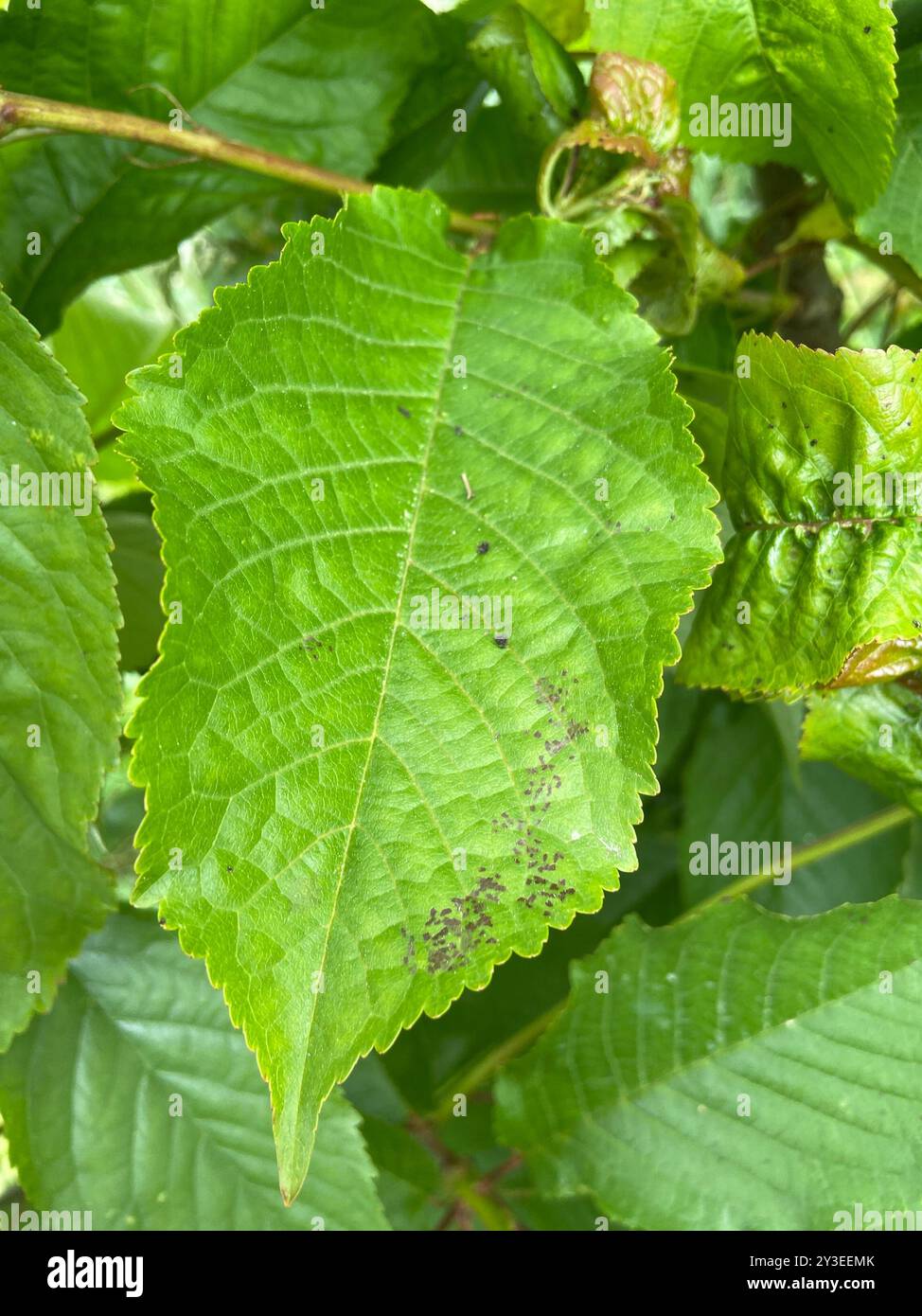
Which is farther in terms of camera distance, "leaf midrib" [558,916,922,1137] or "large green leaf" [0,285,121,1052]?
"leaf midrib" [558,916,922,1137]

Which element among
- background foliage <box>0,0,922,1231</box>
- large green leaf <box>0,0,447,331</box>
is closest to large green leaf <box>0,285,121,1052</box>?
background foliage <box>0,0,922,1231</box>

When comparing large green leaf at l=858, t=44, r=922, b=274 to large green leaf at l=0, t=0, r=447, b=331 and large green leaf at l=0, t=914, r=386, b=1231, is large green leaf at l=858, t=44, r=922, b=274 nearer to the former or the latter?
large green leaf at l=0, t=0, r=447, b=331

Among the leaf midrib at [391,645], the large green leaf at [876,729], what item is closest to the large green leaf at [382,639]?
the leaf midrib at [391,645]

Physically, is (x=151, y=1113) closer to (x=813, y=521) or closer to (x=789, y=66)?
(x=813, y=521)

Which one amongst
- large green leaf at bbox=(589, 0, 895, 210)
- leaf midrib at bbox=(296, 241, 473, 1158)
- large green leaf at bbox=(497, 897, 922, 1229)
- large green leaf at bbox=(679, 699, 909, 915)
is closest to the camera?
leaf midrib at bbox=(296, 241, 473, 1158)

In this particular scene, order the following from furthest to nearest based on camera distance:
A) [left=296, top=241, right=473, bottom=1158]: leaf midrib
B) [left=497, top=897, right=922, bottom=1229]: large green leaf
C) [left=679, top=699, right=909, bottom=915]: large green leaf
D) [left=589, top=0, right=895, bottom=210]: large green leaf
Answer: [left=679, top=699, right=909, bottom=915]: large green leaf, [left=497, top=897, right=922, bottom=1229]: large green leaf, [left=589, top=0, right=895, bottom=210]: large green leaf, [left=296, top=241, right=473, bottom=1158]: leaf midrib
